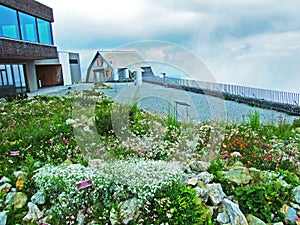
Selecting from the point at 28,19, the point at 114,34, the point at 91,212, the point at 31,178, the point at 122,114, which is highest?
the point at 28,19

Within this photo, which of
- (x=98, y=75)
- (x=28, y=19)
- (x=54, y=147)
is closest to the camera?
(x=54, y=147)

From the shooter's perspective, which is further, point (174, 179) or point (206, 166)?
point (206, 166)

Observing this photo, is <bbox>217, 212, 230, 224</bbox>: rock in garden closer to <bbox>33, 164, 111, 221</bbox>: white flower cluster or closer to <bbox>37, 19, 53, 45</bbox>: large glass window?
<bbox>33, 164, 111, 221</bbox>: white flower cluster

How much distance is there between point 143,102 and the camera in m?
9.51

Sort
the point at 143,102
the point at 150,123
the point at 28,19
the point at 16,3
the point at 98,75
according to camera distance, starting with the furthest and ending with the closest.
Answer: the point at 98,75 < the point at 28,19 < the point at 16,3 < the point at 143,102 < the point at 150,123

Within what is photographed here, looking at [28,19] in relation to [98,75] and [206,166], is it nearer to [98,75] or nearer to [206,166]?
[98,75]

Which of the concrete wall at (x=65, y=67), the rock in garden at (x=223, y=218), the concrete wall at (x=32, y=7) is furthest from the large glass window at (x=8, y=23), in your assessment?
the rock in garden at (x=223, y=218)

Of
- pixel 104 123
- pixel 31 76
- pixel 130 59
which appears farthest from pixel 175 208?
pixel 31 76

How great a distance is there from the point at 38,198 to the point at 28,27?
1450cm

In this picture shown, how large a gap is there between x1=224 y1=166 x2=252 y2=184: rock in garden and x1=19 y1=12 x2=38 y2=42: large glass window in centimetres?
1425

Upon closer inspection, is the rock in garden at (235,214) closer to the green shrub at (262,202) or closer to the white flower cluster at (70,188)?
the green shrub at (262,202)

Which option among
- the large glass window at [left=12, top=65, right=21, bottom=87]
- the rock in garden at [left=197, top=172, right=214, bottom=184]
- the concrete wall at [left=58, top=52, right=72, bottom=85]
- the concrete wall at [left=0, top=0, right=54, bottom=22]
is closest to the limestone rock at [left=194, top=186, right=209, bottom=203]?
the rock in garden at [left=197, top=172, right=214, bottom=184]

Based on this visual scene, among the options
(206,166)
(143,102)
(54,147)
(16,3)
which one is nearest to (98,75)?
(16,3)

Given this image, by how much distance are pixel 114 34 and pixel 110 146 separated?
8.04ft
